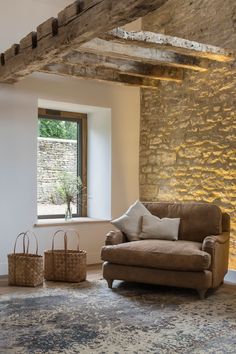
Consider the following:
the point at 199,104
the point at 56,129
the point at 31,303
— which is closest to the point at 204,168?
the point at 199,104

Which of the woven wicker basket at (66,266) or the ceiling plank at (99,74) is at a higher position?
the ceiling plank at (99,74)

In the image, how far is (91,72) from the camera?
5.68 m

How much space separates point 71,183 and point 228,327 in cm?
346

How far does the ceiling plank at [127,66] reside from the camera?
16.6 feet

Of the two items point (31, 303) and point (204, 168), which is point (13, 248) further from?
point (204, 168)

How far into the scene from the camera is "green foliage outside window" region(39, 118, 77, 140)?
257 inches

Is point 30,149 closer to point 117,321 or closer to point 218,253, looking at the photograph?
point 218,253

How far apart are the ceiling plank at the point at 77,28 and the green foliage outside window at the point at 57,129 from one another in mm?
1586

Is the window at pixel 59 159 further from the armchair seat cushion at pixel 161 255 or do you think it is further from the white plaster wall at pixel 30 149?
the armchair seat cushion at pixel 161 255

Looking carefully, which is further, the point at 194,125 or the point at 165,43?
the point at 194,125

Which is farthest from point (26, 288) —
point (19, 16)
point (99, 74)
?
point (19, 16)

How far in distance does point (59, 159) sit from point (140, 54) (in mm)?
2273

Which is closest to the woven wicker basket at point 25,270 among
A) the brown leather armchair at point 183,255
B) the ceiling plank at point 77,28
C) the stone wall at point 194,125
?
the brown leather armchair at point 183,255

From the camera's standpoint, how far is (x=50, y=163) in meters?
6.57
